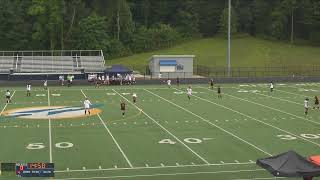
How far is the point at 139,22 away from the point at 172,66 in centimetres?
4222

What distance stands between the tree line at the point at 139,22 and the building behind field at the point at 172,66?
90.0 ft

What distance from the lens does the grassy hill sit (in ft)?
259

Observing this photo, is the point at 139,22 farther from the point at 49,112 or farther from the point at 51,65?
the point at 49,112

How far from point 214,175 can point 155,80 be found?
39000mm

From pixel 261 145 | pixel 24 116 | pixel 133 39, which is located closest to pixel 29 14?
pixel 133 39

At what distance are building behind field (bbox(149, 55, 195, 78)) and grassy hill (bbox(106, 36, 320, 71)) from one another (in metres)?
12.0

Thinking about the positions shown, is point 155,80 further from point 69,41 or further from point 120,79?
point 69,41

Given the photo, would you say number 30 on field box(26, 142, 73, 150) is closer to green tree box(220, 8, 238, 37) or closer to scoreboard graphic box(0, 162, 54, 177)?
scoreboard graphic box(0, 162, 54, 177)

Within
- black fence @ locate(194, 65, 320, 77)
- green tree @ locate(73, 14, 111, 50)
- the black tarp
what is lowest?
the black tarp

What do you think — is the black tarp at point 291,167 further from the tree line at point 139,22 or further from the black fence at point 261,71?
the tree line at point 139,22

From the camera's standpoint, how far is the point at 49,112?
34656mm

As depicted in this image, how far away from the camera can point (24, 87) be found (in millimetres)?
54594

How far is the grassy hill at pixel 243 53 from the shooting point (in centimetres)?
7906

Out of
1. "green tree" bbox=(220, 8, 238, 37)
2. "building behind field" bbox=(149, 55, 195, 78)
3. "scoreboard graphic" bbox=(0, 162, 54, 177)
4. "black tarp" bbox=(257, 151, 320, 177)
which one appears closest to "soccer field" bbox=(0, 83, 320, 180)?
"scoreboard graphic" bbox=(0, 162, 54, 177)
